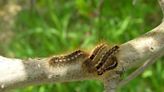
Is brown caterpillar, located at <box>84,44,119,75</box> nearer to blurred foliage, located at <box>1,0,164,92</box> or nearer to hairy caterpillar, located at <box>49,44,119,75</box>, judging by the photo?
hairy caterpillar, located at <box>49,44,119,75</box>

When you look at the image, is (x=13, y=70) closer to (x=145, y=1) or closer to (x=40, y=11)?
(x=145, y=1)

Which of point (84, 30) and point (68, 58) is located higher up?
point (84, 30)

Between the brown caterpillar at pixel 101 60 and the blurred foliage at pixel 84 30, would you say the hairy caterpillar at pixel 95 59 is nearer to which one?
the brown caterpillar at pixel 101 60

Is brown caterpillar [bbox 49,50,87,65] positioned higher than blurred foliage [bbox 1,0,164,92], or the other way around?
blurred foliage [bbox 1,0,164,92]

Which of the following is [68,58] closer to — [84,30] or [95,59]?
[95,59]

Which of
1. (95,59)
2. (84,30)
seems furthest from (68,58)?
(84,30)

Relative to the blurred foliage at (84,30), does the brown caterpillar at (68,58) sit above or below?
below

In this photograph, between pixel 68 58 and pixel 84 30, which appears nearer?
pixel 68 58

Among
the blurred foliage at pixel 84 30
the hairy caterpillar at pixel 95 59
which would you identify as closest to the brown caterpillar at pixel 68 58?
the hairy caterpillar at pixel 95 59

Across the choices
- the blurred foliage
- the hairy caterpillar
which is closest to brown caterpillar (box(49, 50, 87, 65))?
the hairy caterpillar

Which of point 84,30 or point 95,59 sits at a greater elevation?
point 84,30
